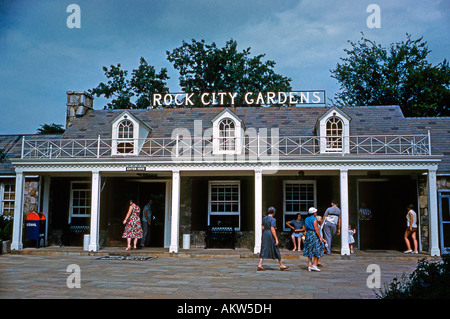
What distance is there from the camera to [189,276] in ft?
32.6

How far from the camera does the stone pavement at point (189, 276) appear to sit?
7.75 metres

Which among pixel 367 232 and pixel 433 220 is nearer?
pixel 433 220

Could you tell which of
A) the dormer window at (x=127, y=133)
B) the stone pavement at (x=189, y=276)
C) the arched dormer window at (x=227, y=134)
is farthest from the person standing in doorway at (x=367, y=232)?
the dormer window at (x=127, y=133)

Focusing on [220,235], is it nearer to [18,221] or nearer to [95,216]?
[95,216]

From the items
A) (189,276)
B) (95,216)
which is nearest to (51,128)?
(95,216)

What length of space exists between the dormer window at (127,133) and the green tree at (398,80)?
670 inches

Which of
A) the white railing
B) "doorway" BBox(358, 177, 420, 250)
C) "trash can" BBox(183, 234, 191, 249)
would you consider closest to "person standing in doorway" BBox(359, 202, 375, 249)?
"doorway" BBox(358, 177, 420, 250)

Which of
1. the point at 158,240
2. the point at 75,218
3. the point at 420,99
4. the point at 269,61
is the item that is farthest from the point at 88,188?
the point at 420,99

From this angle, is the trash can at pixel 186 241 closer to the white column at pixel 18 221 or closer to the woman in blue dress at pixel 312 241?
the white column at pixel 18 221

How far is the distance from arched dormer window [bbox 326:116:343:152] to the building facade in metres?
0.04

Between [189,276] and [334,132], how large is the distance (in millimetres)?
9140

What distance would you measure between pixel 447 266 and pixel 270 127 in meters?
12.2

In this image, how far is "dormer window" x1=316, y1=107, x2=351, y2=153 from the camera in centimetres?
1633
